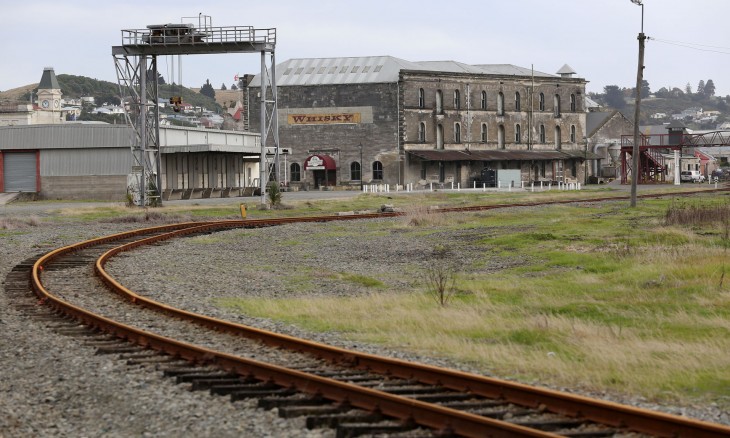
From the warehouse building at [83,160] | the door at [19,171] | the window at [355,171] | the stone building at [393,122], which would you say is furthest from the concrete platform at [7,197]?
the window at [355,171]

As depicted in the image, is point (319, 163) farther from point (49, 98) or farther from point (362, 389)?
point (49, 98)

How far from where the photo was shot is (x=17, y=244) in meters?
27.2

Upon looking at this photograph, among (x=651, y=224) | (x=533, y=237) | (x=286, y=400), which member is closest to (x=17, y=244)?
(x=533, y=237)

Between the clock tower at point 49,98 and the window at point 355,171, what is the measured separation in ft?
254

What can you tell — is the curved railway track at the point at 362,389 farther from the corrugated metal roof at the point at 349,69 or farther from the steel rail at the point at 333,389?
the corrugated metal roof at the point at 349,69

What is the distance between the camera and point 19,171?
6228 cm

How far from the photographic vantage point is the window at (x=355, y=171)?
80750 millimetres

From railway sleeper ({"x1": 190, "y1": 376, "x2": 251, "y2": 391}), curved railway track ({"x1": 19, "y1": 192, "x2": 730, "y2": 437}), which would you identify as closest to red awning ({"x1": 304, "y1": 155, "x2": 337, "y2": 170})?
curved railway track ({"x1": 19, "y1": 192, "x2": 730, "y2": 437})

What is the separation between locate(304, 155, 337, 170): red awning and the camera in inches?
3132

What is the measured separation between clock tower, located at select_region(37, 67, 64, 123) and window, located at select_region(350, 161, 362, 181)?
77521 millimetres

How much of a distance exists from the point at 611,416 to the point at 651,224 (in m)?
24.7

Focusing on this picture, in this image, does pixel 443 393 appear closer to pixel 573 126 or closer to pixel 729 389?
pixel 729 389

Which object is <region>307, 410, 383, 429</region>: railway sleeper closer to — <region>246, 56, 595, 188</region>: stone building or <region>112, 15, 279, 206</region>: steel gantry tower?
<region>112, 15, 279, 206</region>: steel gantry tower

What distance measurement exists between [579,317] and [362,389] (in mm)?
6321
